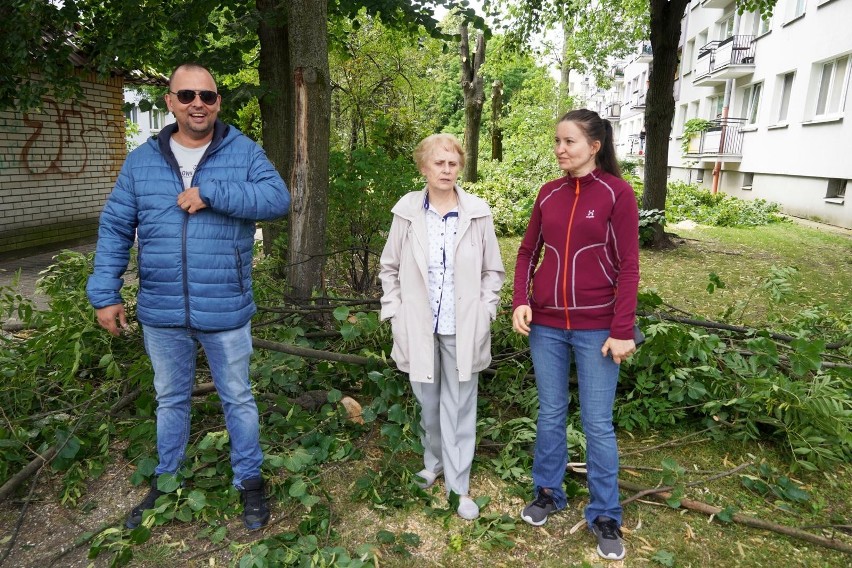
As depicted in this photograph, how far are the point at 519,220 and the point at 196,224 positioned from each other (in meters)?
10.5

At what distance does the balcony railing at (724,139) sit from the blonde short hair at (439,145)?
2163cm

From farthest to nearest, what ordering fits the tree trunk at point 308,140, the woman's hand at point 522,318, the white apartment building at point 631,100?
the white apartment building at point 631,100
the tree trunk at point 308,140
the woman's hand at point 522,318

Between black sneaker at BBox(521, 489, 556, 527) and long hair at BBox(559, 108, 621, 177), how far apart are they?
161cm

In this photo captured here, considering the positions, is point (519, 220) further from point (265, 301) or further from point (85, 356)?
point (85, 356)

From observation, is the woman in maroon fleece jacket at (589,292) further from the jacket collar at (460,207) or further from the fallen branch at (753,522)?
the fallen branch at (753,522)

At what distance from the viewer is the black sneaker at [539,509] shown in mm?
2973

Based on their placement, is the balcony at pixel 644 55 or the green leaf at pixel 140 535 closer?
the green leaf at pixel 140 535

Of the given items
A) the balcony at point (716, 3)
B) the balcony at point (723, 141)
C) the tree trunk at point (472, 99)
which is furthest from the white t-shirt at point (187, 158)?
the balcony at point (716, 3)

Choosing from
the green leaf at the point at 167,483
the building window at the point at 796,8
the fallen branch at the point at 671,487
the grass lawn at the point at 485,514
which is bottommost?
the grass lawn at the point at 485,514

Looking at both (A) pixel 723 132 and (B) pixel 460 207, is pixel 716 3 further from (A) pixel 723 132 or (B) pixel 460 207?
(B) pixel 460 207

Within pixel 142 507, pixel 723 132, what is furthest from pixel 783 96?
pixel 142 507

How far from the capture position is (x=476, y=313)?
→ 288cm

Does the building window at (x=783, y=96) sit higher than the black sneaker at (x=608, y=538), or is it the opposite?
the building window at (x=783, y=96)

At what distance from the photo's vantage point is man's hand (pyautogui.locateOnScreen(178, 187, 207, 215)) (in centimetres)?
260
